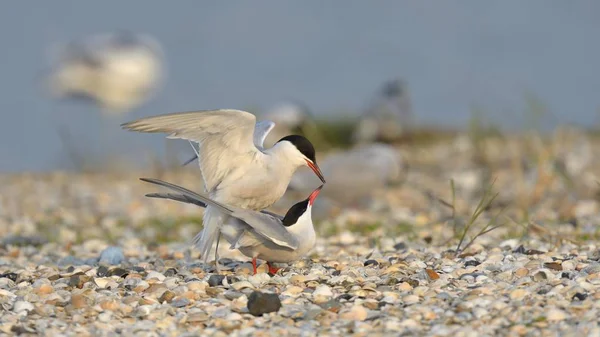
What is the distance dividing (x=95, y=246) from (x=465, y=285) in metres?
3.12

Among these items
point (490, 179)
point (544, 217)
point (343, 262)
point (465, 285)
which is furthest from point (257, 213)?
point (490, 179)

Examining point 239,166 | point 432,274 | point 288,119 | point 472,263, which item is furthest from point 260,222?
point 288,119

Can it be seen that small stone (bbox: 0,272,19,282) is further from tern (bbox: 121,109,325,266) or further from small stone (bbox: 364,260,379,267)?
small stone (bbox: 364,260,379,267)

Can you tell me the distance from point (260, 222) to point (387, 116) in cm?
961

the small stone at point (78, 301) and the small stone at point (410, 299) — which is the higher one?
the small stone at point (410, 299)

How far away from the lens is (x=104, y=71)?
12859 mm

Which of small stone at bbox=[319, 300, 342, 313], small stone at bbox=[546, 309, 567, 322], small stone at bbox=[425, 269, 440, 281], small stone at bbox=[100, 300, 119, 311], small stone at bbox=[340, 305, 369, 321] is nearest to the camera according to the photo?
small stone at bbox=[546, 309, 567, 322]

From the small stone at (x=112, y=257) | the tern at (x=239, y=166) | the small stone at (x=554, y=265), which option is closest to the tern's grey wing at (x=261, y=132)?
the tern at (x=239, y=166)

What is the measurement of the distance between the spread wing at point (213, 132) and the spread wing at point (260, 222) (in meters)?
0.28

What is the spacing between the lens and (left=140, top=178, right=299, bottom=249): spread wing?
14.3 feet

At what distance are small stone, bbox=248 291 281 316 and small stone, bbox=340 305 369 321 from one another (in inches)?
10.4

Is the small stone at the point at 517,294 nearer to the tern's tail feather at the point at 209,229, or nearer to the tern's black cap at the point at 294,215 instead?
the tern's black cap at the point at 294,215

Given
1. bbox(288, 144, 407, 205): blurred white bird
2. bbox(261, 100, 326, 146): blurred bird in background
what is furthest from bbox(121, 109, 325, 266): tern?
bbox(261, 100, 326, 146): blurred bird in background

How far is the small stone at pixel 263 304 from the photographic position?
3.82m
